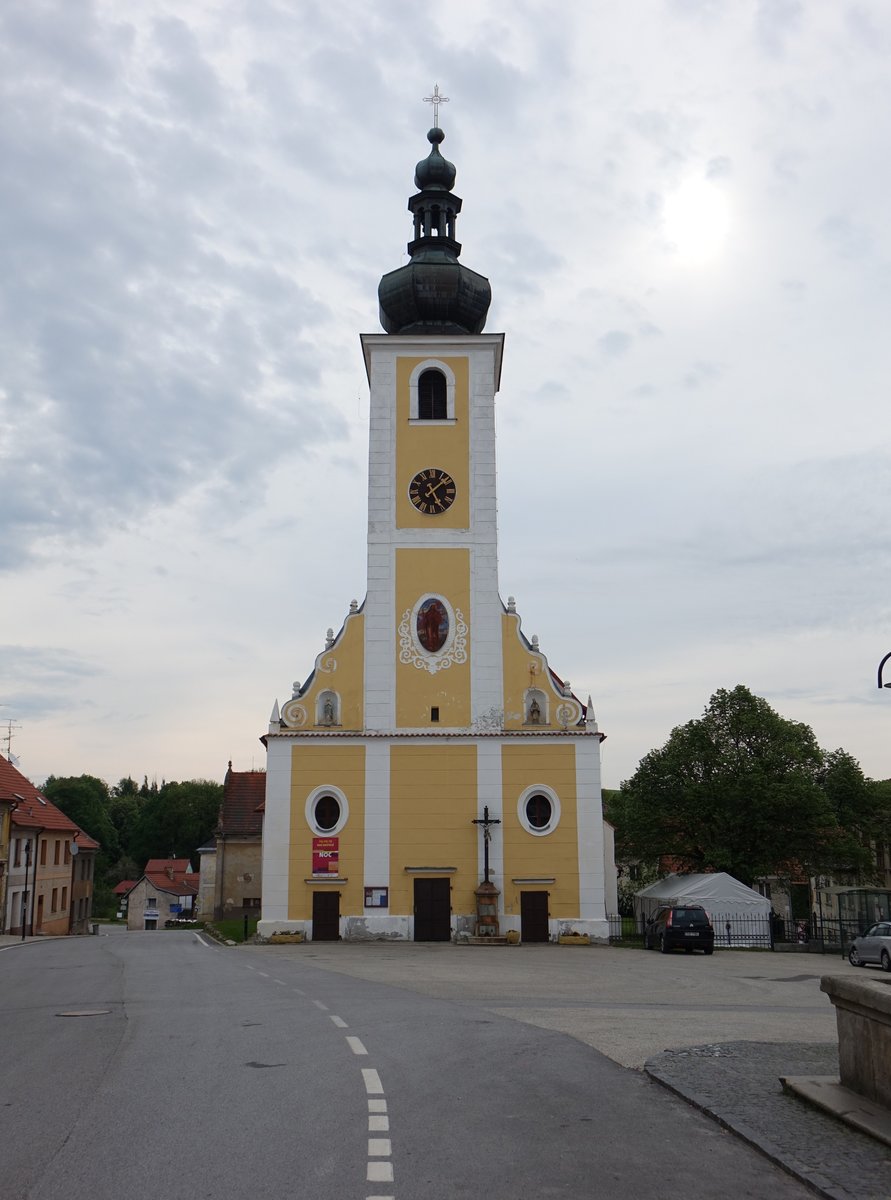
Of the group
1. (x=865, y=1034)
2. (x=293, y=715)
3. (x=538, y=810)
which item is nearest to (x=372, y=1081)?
(x=865, y=1034)

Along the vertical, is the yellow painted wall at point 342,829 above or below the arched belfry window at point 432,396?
below

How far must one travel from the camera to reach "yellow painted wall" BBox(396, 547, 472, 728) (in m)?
38.2

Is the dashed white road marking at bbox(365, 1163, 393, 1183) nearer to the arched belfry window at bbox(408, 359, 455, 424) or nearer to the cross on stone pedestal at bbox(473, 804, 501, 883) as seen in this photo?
the cross on stone pedestal at bbox(473, 804, 501, 883)

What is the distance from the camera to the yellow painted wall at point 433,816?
121ft

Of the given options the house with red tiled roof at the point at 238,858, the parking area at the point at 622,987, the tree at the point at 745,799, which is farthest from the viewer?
the house with red tiled roof at the point at 238,858

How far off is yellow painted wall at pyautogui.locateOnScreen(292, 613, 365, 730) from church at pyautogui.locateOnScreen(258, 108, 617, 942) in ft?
0.15

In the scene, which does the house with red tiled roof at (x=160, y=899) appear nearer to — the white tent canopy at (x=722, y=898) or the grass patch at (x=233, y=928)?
the grass patch at (x=233, y=928)

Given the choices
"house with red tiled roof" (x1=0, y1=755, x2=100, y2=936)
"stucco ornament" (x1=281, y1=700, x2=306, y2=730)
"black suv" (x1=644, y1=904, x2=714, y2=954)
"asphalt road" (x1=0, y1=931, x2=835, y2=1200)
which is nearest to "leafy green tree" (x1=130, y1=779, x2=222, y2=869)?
"house with red tiled roof" (x1=0, y1=755, x2=100, y2=936)

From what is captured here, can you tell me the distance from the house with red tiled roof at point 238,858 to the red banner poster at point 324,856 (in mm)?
16945

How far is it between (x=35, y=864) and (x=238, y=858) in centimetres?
906

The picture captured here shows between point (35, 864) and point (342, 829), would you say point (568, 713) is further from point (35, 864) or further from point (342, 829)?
point (35, 864)

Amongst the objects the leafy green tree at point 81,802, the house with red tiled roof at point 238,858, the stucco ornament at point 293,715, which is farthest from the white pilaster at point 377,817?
the leafy green tree at point 81,802

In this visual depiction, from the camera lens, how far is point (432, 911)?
121ft

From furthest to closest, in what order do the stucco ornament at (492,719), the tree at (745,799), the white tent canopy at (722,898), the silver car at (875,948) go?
the tree at (745,799)
the stucco ornament at (492,719)
the white tent canopy at (722,898)
the silver car at (875,948)
